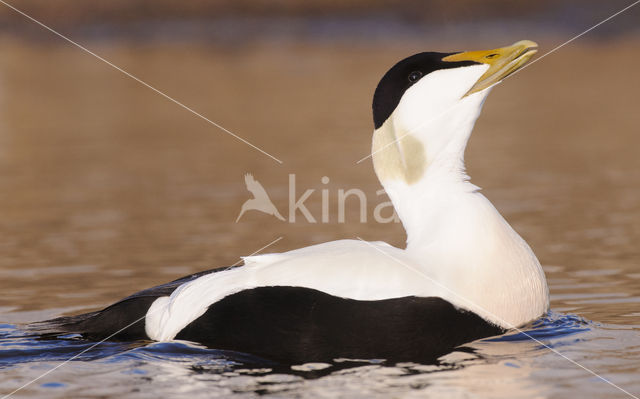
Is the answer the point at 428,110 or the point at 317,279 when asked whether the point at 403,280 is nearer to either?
the point at 317,279

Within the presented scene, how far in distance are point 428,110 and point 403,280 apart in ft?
2.59

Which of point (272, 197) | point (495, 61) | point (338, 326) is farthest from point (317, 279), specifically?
point (272, 197)

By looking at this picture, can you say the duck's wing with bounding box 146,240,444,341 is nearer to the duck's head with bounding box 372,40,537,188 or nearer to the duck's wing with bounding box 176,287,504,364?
the duck's wing with bounding box 176,287,504,364

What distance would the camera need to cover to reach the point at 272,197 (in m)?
9.18

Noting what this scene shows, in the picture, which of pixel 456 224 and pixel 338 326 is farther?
pixel 456 224

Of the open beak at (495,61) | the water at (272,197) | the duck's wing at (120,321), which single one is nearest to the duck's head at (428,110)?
the open beak at (495,61)

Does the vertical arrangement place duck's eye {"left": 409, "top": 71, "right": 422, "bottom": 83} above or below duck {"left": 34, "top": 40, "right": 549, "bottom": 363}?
above

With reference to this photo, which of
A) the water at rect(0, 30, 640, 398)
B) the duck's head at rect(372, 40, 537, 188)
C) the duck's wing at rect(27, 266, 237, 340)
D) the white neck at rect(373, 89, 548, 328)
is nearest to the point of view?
the water at rect(0, 30, 640, 398)

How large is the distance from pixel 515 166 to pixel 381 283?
19.7ft

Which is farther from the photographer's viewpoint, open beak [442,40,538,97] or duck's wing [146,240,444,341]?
open beak [442,40,538,97]

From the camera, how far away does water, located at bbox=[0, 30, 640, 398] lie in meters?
A: 4.59

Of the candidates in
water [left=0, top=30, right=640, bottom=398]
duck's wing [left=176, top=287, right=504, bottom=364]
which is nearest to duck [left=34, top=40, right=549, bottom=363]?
duck's wing [left=176, top=287, right=504, bottom=364]

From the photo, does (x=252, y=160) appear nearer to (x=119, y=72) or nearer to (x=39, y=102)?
(x=39, y=102)

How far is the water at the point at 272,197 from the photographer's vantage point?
4.59m
